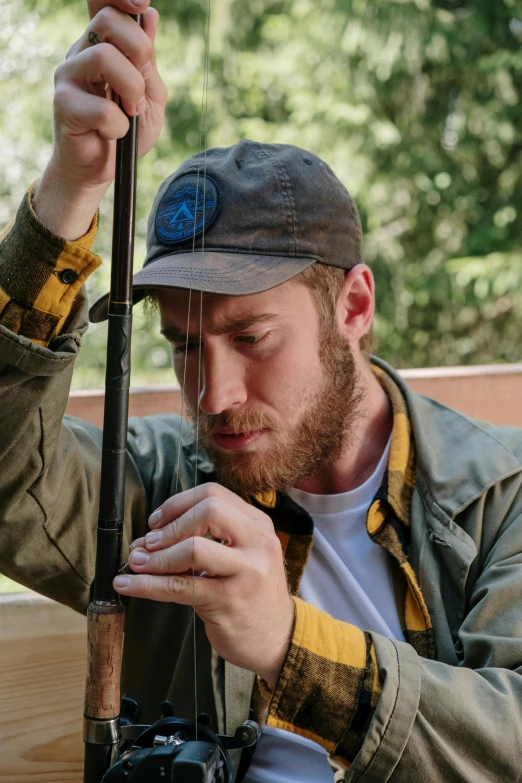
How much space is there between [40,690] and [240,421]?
0.61 m

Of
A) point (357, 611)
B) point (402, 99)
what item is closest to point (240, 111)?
point (402, 99)

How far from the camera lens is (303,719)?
→ 1188mm

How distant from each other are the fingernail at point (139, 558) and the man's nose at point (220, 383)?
40 centimetres

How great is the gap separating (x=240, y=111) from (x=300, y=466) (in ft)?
13.6

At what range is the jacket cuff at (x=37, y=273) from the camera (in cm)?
114

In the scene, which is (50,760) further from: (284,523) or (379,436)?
(379,436)

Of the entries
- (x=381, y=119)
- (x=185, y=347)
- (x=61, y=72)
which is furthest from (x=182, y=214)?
(x=381, y=119)

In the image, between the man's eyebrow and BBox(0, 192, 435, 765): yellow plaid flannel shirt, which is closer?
BBox(0, 192, 435, 765): yellow plaid flannel shirt

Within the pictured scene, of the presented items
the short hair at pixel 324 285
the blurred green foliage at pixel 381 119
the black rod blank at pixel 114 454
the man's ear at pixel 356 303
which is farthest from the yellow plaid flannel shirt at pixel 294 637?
the blurred green foliage at pixel 381 119

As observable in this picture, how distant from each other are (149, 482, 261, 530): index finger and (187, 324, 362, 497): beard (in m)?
0.39

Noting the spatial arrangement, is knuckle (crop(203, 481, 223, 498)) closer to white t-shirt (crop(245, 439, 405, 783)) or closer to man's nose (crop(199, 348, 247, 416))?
man's nose (crop(199, 348, 247, 416))

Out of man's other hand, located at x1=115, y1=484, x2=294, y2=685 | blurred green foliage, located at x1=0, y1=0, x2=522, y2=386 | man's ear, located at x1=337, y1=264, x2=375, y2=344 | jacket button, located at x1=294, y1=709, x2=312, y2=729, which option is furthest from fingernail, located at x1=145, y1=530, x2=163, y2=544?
blurred green foliage, located at x1=0, y1=0, x2=522, y2=386

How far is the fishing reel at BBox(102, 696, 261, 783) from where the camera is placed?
956 millimetres

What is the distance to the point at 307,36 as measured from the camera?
5.16m
